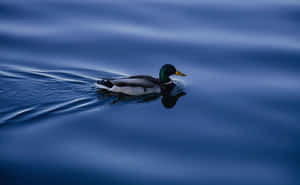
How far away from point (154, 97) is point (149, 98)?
0.15m

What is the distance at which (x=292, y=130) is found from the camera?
23.2 ft

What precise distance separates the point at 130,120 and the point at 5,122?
1.91 m

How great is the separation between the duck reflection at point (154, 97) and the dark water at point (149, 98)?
0.10 meters

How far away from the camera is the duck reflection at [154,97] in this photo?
8344mm

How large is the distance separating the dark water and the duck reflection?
0.10 m

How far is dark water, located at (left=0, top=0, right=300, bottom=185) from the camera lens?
5.82 metres

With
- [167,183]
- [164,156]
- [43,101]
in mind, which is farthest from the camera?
[43,101]

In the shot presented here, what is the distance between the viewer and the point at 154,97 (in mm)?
8789

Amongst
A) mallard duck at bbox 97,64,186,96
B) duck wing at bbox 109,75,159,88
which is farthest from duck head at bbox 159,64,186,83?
duck wing at bbox 109,75,159,88

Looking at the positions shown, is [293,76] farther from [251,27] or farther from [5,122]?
[5,122]

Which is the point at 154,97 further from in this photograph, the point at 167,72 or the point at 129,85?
the point at 167,72

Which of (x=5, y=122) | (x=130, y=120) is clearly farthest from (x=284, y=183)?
(x=5, y=122)

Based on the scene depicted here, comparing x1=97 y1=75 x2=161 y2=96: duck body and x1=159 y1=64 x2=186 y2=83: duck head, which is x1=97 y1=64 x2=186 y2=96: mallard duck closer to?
x1=97 y1=75 x2=161 y2=96: duck body

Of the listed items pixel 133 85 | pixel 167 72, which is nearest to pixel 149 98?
pixel 133 85
